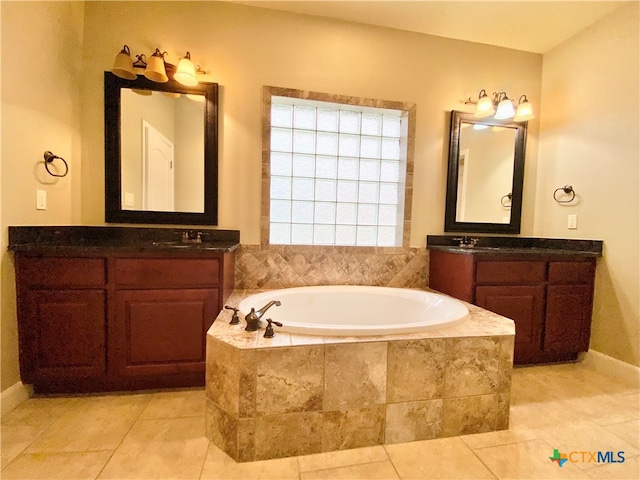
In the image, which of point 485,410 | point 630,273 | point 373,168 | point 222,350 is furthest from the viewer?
point 373,168

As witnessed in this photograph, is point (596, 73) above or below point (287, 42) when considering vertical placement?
below

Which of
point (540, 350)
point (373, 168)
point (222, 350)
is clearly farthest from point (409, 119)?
point (222, 350)

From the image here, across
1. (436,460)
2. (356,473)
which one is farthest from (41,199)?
(436,460)

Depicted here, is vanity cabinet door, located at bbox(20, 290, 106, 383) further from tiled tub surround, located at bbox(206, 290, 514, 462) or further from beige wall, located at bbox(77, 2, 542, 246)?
tiled tub surround, located at bbox(206, 290, 514, 462)

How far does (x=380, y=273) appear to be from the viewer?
2.40 m

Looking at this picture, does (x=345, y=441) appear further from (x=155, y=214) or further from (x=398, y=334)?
(x=155, y=214)

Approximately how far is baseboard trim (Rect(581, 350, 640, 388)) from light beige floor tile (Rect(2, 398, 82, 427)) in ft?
11.4

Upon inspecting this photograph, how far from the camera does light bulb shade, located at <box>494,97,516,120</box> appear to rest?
2.29 m

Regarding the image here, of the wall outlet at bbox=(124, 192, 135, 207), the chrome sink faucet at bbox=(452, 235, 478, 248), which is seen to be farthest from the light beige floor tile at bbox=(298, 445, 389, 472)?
the wall outlet at bbox=(124, 192, 135, 207)

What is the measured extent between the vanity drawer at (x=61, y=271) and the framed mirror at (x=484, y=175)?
2.51m

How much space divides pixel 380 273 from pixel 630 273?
1698 mm

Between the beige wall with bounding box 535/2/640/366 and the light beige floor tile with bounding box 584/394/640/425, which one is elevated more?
the beige wall with bounding box 535/2/640/366

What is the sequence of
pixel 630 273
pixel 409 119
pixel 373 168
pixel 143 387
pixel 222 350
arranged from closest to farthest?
pixel 222 350, pixel 143 387, pixel 630 273, pixel 409 119, pixel 373 168

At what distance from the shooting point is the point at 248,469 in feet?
3.87
